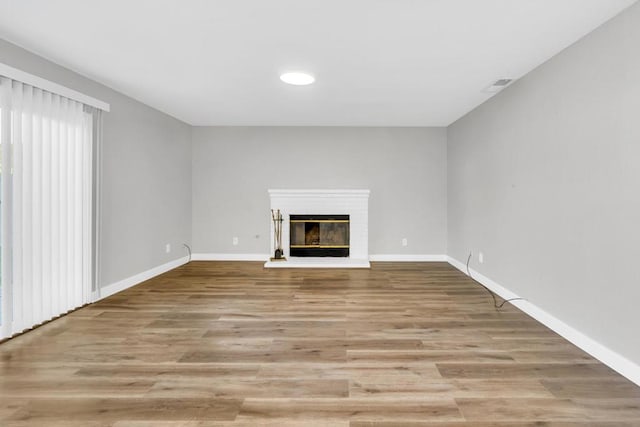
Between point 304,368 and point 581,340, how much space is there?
205cm

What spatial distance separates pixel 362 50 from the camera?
→ 8.76 feet

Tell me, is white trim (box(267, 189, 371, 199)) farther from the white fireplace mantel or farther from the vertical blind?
the vertical blind

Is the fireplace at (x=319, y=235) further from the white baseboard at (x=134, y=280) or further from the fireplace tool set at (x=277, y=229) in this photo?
the white baseboard at (x=134, y=280)

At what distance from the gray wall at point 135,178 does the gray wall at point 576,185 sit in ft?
14.3

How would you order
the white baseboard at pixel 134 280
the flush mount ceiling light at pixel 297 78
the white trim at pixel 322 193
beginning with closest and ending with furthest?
the flush mount ceiling light at pixel 297 78 < the white baseboard at pixel 134 280 < the white trim at pixel 322 193

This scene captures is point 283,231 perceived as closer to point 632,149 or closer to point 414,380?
point 414,380

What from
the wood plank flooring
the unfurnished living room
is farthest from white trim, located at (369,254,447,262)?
the wood plank flooring

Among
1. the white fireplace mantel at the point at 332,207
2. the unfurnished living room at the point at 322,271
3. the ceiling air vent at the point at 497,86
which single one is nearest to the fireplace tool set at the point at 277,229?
the white fireplace mantel at the point at 332,207

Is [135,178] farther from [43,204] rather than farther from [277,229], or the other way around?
[277,229]

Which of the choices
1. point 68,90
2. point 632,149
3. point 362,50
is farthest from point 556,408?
point 68,90

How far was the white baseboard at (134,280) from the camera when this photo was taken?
11.8 feet

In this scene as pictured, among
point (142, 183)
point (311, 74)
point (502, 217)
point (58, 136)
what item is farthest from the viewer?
point (142, 183)

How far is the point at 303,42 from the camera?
8.32ft

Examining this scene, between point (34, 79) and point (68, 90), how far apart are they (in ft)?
1.17
